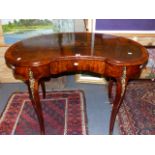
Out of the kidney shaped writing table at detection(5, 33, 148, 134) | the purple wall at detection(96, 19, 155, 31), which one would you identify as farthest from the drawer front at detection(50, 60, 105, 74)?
the purple wall at detection(96, 19, 155, 31)

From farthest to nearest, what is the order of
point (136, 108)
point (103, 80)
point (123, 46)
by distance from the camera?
point (103, 80) → point (136, 108) → point (123, 46)

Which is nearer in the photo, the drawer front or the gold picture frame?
the drawer front

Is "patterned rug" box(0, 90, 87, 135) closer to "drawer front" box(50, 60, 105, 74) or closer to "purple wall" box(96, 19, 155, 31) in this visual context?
"drawer front" box(50, 60, 105, 74)

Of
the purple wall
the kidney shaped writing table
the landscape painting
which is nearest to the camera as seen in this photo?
the kidney shaped writing table

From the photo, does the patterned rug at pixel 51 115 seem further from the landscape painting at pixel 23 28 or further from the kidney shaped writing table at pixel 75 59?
the landscape painting at pixel 23 28

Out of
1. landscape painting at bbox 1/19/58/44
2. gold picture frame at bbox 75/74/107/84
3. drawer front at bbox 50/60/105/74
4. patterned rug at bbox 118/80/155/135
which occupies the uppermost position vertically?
landscape painting at bbox 1/19/58/44

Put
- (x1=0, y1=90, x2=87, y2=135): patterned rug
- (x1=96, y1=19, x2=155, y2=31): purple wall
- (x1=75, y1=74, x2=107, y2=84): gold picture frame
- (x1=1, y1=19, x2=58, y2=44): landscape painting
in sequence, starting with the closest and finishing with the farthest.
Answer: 1. (x1=0, y1=90, x2=87, y2=135): patterned rug
2. (x1=96, y1=19, x2=155, y2=31): purple wall
3. (x1=1, y1=19, x2=58, y2=44): landscape painting
4. (x1=75, y1=74, x2=107, y2=84): gold picture frame

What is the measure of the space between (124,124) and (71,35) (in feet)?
3.68

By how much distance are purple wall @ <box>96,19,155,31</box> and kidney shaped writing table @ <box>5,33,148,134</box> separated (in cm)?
59

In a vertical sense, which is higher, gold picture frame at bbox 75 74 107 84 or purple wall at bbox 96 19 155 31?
purple wall at bbox 96 19 155 31

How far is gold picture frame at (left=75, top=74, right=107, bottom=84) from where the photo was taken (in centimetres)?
309

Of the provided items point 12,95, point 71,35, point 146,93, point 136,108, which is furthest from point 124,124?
point 12,95
